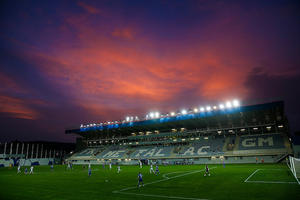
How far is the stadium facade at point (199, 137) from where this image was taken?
60312 mm

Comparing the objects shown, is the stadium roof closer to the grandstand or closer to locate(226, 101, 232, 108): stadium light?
locate(226, 101, 232, 108): stadium light

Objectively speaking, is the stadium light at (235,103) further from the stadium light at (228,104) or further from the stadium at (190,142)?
the stadium light at (228,104)

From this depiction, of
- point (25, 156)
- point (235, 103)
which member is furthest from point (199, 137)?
point (25, 156)

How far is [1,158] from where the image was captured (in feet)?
253

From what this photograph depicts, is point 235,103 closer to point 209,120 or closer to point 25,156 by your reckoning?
point 209,120

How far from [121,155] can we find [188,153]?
92.4ft

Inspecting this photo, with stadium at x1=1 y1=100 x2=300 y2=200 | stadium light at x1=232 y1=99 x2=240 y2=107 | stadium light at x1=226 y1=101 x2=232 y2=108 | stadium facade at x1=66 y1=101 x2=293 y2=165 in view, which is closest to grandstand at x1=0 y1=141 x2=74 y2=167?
stadium at x1=1 y1=100 x2=300 y2=200

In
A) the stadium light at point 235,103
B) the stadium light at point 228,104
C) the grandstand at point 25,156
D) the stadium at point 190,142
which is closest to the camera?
the stadium at point 190,142

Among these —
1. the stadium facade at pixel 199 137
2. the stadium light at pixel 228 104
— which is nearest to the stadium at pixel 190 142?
the stadium facade at pixel 199 137

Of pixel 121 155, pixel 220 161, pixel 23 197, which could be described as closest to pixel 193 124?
pixel 220 161

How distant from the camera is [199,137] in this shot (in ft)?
255

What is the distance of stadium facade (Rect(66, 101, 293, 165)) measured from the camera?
60312 mm

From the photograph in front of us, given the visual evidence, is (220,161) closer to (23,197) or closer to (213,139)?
(213,139)

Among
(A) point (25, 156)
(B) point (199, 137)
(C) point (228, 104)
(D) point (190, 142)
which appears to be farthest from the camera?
(A) point (25, 156)
